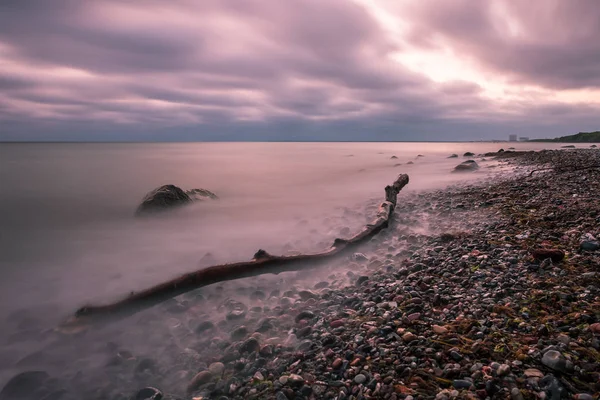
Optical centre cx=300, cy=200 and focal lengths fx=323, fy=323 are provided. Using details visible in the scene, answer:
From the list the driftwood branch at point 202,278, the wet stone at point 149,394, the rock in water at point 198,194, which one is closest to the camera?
the wet stone at point 149,394

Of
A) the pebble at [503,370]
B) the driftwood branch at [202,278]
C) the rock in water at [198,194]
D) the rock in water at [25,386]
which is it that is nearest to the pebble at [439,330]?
the pebble at [503,370]

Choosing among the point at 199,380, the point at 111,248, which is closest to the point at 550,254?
the point at 199,380

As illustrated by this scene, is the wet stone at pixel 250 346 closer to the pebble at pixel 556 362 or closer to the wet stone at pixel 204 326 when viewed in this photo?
the wet stone at pixel 204 326

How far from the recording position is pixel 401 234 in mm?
8969

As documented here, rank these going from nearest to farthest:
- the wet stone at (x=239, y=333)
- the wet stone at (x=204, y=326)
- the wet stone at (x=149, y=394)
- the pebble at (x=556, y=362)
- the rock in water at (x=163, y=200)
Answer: the pebble at (x=556, y=362), the wet stone at (x=149, y=394), the wet stone at (x=239, y=333), the wet stone at (x=204, y=326), the rock in water at (x=163, y=200)

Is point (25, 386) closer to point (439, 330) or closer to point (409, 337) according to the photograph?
point (409, 337)

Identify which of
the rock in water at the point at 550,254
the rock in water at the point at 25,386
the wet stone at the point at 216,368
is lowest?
the rock in water at the point at 25,386

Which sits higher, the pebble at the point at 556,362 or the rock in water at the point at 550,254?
the rock in water at the point at 550,254

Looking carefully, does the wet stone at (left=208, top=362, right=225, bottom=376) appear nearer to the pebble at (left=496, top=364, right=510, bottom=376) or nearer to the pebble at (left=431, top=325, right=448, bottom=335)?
the pebble at (left=431, top=325, right=448, bottom=335)

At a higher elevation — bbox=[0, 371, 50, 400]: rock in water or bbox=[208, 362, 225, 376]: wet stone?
bbox=[208, 362, 225, 376]: wet stone

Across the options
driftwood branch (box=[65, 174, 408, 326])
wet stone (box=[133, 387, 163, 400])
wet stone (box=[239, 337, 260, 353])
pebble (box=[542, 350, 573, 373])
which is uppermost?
pebble (box=[542, 350, 573, 373])

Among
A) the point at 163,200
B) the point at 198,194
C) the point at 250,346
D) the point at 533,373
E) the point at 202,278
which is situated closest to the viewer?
the point at 533,373

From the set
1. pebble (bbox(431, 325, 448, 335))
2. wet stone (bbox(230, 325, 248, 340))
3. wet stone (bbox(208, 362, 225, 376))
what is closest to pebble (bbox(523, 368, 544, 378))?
pebble (bbox(431, 325, 448, 335))

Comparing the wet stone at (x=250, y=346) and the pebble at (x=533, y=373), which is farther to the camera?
the wet stone at (x=250, y=346)
